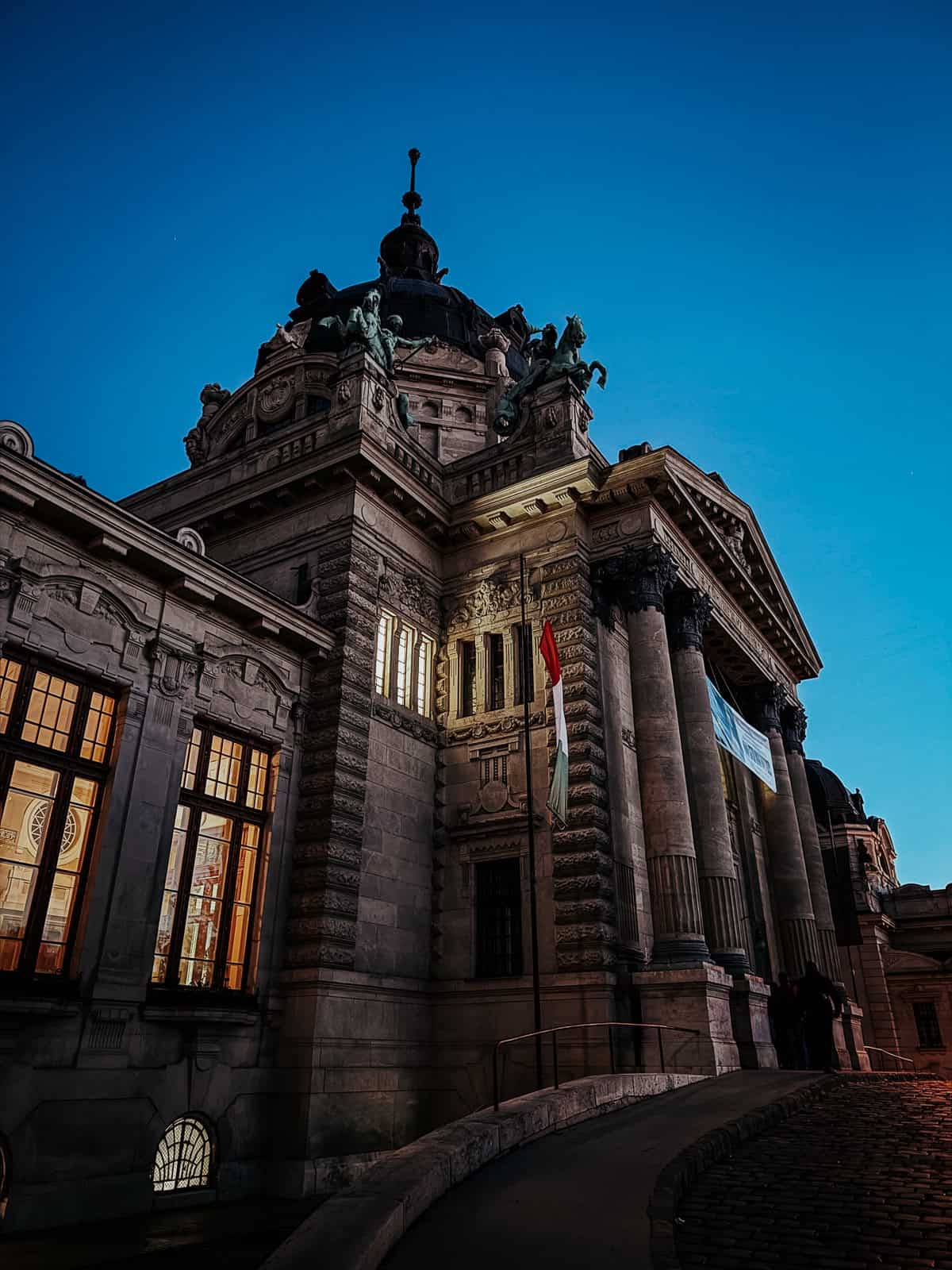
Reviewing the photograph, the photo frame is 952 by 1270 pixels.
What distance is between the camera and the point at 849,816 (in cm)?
6606

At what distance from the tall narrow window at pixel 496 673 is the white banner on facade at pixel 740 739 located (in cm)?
605

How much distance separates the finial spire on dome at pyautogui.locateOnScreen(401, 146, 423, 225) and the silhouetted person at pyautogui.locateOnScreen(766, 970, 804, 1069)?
47172mm

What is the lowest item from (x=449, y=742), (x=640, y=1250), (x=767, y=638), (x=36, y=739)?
(x=640, y=1250)

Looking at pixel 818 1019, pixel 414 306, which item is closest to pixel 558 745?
pixel 818 1019

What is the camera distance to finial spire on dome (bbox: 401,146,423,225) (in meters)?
52.8

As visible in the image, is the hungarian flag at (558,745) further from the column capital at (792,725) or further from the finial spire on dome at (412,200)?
the finial spire on dome at (412,200)

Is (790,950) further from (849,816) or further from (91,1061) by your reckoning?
(849,816)

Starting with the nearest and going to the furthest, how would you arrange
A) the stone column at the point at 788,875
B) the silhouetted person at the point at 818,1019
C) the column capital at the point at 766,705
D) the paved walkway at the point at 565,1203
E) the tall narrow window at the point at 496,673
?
1. the paved walkway at the point at 565,1203
2. the silhouetted person at the point at 818,1019
3. the tall narrow window at the point at 496,673
4. the stone column at the point at 788,875
5. the column capital at the point at 766,705

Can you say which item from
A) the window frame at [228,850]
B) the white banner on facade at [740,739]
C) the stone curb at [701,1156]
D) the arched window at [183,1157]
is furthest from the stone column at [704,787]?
the arched window at [183,1157]

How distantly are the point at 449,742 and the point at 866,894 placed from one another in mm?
41820

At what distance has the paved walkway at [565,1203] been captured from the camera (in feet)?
23.4

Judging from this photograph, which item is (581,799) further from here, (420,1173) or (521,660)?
(420,1173)

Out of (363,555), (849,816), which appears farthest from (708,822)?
(849,816)

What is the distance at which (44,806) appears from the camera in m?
14.4
